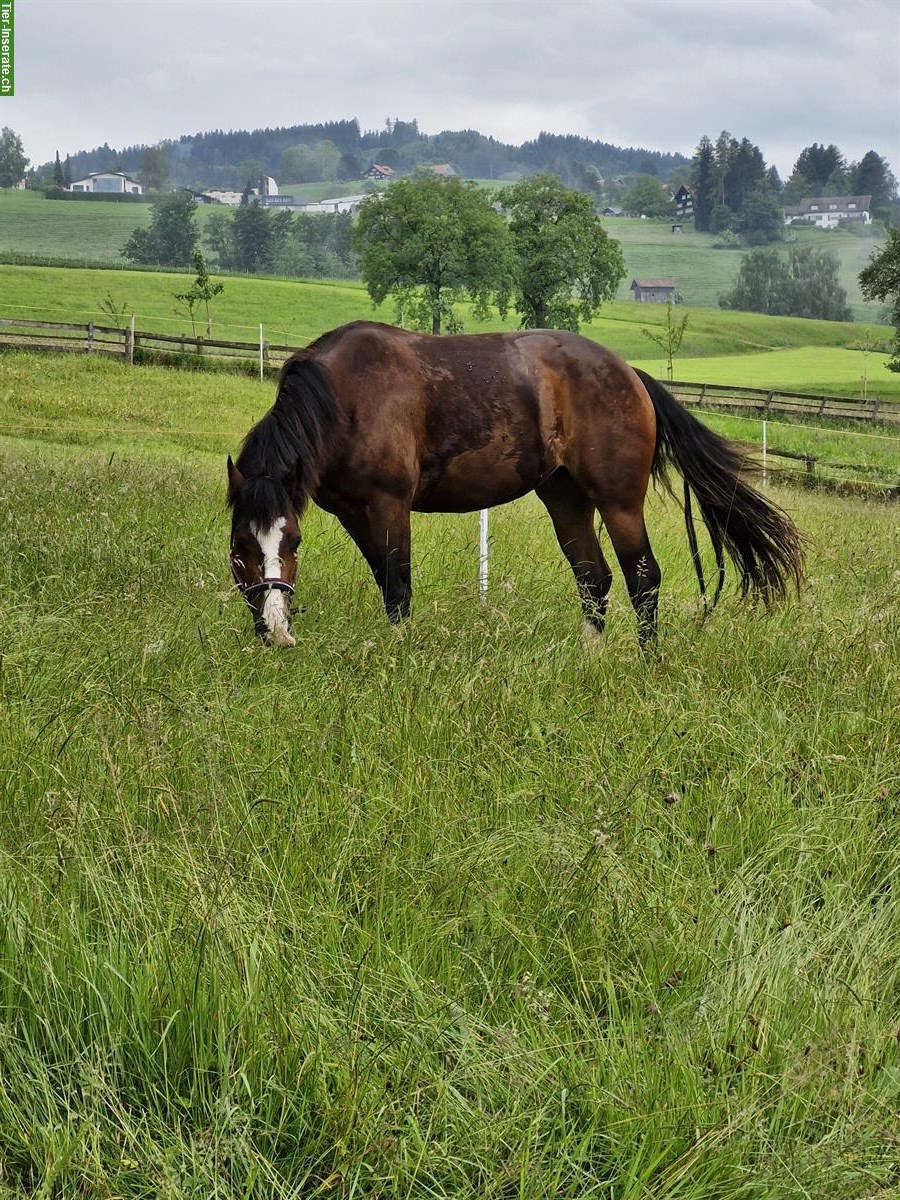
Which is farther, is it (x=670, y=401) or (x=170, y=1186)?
(x=670, y=401)

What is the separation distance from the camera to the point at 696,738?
4.23m

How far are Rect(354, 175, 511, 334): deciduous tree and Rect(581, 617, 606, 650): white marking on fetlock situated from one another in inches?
1903

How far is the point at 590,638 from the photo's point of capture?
19.2 ft

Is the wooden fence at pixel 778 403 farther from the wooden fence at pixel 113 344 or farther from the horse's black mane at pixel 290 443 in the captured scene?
the horse's black mane at pixel 290 443

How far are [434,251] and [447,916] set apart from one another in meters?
54.0

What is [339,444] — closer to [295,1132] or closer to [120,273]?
[295,1132]

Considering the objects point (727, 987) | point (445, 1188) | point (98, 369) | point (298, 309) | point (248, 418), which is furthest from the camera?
point (298, 309)

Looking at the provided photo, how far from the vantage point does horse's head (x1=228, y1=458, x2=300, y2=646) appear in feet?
18.8

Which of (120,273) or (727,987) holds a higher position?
(120,273)

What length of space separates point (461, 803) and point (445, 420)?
377cm

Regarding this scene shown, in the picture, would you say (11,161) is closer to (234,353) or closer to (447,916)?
(234,353)

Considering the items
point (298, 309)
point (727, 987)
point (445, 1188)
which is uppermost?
point (298, 309)

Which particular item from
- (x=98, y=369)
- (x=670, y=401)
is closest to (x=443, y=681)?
(x=670, y=401)

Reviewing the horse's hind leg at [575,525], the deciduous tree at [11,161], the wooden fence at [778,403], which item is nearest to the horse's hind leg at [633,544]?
the horse's hind leg at [575,525]
